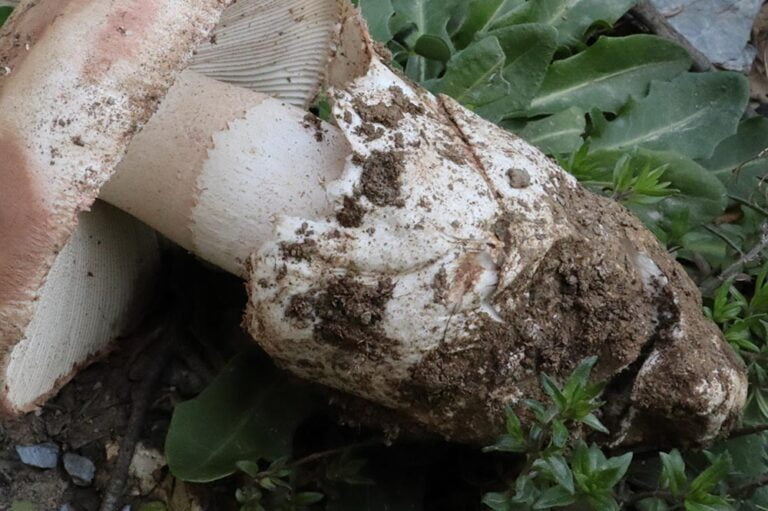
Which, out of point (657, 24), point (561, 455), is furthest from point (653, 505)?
point (657, 24)

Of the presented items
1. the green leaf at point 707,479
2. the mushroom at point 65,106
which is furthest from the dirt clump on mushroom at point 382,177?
the green leaf at point 707,479

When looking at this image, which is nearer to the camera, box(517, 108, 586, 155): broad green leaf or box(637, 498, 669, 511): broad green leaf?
box(637, 498, 669, 511): broad green leaf

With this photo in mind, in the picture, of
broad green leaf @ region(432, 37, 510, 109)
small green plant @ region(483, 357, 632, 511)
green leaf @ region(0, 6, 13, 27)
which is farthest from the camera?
broad green leaf @ region(432, 37, 510, 109)

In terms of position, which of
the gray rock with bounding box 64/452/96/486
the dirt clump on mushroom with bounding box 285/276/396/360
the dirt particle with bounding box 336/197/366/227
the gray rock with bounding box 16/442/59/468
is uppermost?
the dirt particle with bounding box 336/197/366/227

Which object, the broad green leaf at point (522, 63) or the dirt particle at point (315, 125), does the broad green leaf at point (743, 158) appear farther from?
the dirt particle at point (315, 125)

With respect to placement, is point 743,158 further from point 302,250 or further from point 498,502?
point 302,250

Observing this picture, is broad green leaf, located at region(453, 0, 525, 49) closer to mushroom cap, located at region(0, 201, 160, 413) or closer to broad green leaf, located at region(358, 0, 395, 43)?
broad green leaf, located at region(358, 0, 395, 43)

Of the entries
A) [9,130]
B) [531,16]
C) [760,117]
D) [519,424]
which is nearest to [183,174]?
[9,130]

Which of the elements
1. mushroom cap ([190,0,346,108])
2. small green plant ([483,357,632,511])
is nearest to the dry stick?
mushroom cap ([190,0,346,108])
